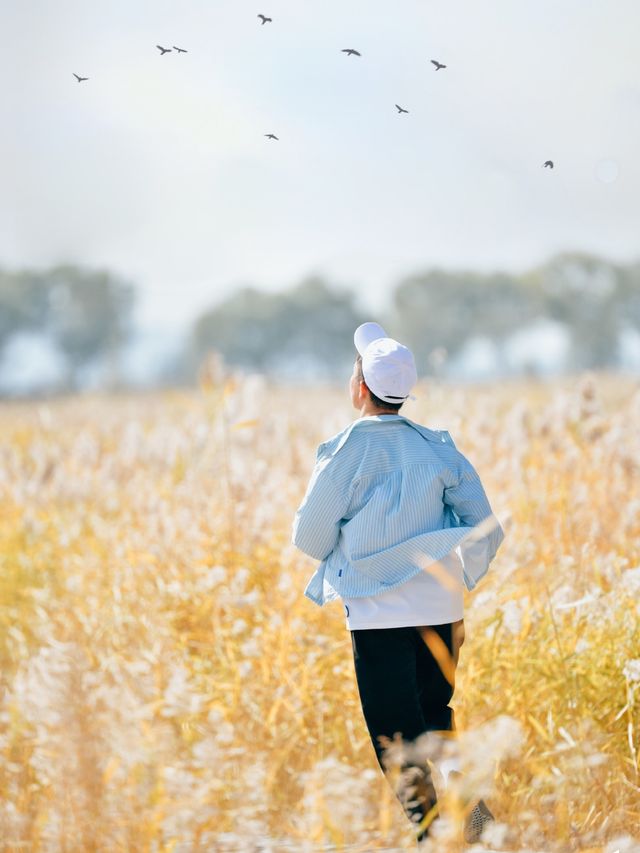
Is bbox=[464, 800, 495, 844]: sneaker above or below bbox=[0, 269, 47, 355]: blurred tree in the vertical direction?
above

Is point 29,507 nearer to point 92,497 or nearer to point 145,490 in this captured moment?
point 92,497

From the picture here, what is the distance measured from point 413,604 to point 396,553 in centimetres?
13

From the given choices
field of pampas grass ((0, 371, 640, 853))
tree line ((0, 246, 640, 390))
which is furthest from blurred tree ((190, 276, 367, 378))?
field of pampas grass ((0, 371, 640, 853))

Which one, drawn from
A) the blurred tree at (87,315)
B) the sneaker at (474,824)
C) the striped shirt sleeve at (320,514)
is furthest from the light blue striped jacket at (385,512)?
the blurred tree at (87,315)

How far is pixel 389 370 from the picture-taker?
8.41 ft

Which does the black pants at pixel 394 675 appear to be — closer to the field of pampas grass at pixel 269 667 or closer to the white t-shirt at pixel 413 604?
the white t-shirt at pixel 413 604

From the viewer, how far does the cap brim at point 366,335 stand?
8.87 feet

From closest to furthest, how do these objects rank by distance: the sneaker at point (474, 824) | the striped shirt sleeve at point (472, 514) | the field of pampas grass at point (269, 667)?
the field of pampas grass at point (269, 667) < the sneaker at point (474, 824) < the striped shirt sleeve at point (472, 514)

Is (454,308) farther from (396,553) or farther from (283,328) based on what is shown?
(396,553)

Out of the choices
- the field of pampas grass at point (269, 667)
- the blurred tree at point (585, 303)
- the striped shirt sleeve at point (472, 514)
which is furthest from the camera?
the blurred tree at point (585, 303)

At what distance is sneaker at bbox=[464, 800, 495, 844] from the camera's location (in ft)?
7.85

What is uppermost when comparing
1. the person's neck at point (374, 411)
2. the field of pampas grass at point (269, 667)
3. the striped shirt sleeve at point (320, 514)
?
the person's neck at point (374, 411)

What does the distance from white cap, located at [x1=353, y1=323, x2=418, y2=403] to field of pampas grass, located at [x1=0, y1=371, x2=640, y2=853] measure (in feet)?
2.62

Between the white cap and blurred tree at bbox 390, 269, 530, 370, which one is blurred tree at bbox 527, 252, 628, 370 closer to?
blurred tree at bbox 390, 269, 530, 370
